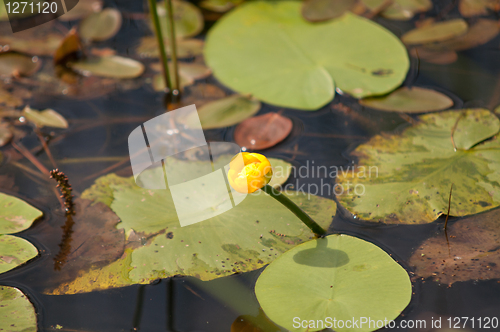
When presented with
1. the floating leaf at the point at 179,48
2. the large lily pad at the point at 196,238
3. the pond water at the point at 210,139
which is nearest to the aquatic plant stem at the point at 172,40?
the pond water at the point at 210,139

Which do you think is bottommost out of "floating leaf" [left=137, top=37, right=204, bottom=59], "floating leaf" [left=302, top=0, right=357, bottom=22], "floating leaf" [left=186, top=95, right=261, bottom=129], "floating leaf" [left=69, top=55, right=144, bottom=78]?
"floating leaf" [left=186, top=95, right=261, bottom=129]

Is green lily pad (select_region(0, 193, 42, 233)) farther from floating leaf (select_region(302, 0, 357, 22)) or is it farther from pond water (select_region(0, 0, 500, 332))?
floating leaf (select_region(302, 0, 357, 22))

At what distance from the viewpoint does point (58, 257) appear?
141 cm

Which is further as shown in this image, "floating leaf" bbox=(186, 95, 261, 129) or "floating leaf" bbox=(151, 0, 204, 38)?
"floating leaf" bbox=(151, 0, 204, 38)

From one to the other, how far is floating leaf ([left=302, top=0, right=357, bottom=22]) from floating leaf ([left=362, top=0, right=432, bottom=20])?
5.4 inches

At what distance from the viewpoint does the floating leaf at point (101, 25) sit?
2.38 m

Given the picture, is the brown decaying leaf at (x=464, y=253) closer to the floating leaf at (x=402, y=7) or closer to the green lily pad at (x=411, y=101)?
the green lily pad at (x=411, y=101)

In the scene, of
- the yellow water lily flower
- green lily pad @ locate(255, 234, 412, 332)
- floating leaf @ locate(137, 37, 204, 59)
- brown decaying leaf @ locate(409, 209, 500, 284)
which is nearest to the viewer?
the yellow water lily flower

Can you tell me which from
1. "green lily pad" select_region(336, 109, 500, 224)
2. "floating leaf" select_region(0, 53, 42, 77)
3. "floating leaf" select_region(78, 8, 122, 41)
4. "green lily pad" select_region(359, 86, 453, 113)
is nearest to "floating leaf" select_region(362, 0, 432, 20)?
"green lily pad" select_region(359, 86, 453, 113)

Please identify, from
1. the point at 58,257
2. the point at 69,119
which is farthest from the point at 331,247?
the point at 69,119

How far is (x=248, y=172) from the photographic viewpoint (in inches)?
40.6

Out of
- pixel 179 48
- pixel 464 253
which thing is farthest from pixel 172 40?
pixel 464 253

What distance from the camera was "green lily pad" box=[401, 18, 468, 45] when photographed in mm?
2154

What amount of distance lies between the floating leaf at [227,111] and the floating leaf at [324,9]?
0.76m
